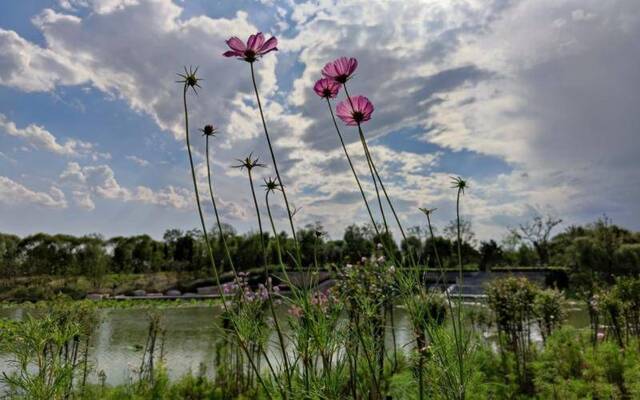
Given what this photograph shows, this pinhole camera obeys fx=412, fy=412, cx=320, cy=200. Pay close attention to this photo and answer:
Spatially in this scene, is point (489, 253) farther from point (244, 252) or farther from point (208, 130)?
point (208, 130)

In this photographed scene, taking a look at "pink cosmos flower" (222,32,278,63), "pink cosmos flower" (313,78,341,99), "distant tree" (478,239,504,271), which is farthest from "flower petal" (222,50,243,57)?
"distant tree" (478,239,504,271)

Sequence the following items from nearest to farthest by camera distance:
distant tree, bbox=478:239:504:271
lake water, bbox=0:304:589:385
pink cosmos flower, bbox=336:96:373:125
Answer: pink cosmos flower, bbox=336:96:373:125, lake water, bbox=0:304:589:385, distant tree, bbox=478:239:504:271

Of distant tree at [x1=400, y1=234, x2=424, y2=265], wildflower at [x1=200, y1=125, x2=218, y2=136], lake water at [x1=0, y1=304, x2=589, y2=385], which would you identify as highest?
wildflower at [x1=200, y1=125, x2=218, y2=136]

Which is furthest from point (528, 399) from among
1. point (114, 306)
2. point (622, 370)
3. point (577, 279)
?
point (114, 306)

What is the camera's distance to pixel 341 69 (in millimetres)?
1316

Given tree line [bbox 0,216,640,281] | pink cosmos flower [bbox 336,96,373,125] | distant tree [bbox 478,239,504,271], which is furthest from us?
distant tree [bbox 478,239,504,271]

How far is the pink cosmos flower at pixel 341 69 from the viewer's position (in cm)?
130

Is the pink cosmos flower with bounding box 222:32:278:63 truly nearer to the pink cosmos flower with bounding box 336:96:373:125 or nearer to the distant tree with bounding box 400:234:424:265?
the pink cosmos flower with bounding box 336:96:373:125

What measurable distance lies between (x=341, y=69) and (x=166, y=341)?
829cm

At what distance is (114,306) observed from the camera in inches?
595

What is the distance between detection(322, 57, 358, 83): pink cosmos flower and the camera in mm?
Result: 1304

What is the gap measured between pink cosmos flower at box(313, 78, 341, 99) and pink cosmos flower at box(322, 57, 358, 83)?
0.02 m

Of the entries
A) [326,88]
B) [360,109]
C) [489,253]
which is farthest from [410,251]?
[489,253]

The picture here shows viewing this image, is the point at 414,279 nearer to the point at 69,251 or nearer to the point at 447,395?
the point at 447,395
